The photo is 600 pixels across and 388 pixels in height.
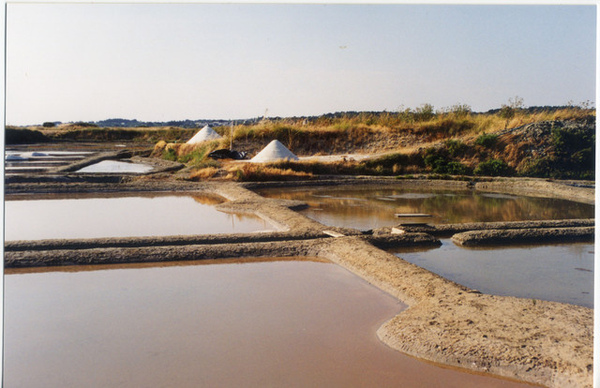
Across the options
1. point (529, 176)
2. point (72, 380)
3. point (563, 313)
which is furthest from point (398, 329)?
point (529, 176)

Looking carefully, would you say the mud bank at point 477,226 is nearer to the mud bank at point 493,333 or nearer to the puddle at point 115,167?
the mud bank at point 493,333

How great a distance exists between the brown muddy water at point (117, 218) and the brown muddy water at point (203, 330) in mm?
1407

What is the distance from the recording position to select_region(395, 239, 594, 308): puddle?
3756 millimetres

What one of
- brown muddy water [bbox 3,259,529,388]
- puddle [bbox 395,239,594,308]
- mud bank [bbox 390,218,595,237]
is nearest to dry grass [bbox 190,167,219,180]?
mud bank [bbox 390,218,595,237]

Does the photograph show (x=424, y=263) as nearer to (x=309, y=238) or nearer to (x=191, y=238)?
(x=309, y=238)

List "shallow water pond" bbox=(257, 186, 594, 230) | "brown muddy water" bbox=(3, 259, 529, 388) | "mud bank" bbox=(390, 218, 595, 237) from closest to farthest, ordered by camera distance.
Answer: "brown muddy water" bbox=(3, 259, 529, 388), "mud bank" bbox=(390, 218, 595, 237), "shallow water pond" bbox=(257, 186, 594, 230)

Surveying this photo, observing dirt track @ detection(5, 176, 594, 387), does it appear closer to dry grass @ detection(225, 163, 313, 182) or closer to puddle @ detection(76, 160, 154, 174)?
dry grass @ detection(225, 163, 313, 182)

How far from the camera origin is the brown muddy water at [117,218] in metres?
5.54

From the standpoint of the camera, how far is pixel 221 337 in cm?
288

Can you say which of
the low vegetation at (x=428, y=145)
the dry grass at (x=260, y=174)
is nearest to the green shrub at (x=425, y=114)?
the low vegetation at (x=428, y=145)

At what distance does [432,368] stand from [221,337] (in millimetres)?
979

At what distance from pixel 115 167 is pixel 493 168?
760 cm

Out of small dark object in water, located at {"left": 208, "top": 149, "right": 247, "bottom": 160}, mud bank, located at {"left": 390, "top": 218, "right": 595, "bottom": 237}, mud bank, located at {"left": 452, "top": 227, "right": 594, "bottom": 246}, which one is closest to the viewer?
mud bank, located at {"left": 452, "top": 227, "right": 594, "bottom": 246}

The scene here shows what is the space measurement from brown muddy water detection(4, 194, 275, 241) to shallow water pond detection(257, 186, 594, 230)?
1.01 metres
